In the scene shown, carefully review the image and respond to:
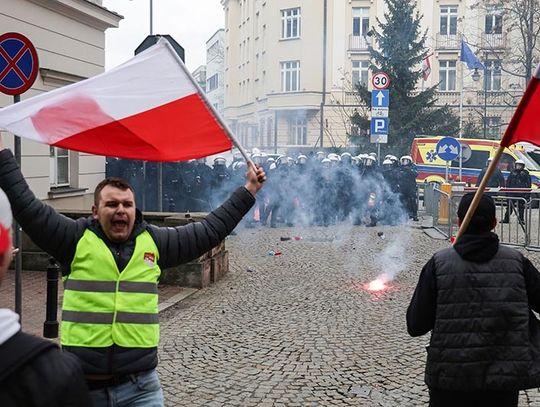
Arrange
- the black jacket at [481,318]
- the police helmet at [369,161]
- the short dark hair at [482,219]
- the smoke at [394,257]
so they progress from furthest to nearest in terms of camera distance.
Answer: the police helmet at [369,161] → the smoke at [394,257] → the short dark hair at [482,219] → the black jacket at [481,318]

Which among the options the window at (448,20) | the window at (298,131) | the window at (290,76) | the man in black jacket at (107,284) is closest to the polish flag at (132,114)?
the man in black jacket at (107,284)

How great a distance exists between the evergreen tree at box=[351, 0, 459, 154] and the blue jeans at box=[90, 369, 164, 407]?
32.3 meters

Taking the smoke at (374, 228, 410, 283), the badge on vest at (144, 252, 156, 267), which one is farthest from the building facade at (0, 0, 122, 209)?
the badge on vest at (144, 252, 156, 267)

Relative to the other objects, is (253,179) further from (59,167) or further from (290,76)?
(290,76)

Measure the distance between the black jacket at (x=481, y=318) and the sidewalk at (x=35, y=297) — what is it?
535 cm

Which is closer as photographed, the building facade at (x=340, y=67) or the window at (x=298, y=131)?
the building facade at (x=340, y=67)

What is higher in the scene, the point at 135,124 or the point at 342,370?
the point at 135,124

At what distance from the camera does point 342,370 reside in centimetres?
668

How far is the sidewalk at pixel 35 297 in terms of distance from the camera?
8409 millimetres

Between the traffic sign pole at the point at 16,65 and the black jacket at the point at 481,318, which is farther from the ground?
the traffic sign pole at the point at 16,65

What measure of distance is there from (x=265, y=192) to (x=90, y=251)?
16.6 metres

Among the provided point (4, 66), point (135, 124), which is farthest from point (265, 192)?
point (135, 124)

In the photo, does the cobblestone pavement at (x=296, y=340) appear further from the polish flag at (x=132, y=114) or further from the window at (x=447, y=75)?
the window at (x=447, y=75)

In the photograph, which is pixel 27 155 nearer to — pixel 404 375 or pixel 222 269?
pixel 222 269
